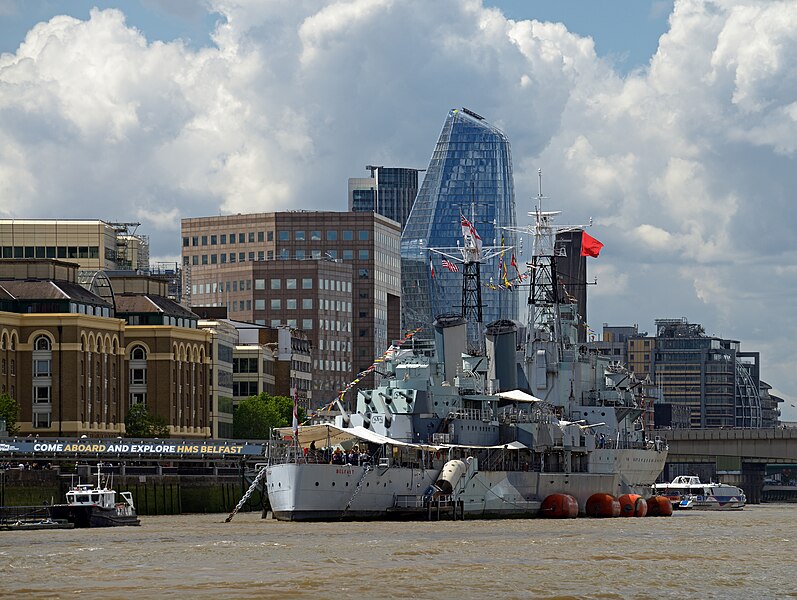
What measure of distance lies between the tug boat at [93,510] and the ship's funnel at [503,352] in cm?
3457

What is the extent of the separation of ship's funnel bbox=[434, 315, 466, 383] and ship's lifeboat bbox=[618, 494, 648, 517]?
1614cm

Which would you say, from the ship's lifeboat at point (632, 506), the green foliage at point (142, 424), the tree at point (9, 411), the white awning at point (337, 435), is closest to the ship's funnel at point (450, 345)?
the white awning at point (337, 435)

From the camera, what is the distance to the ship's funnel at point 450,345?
135000 mm

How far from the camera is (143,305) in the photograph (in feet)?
616

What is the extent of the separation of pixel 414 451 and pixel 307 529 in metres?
Answer: 19.3

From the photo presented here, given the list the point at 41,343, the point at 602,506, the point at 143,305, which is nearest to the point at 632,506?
the point at 602,506

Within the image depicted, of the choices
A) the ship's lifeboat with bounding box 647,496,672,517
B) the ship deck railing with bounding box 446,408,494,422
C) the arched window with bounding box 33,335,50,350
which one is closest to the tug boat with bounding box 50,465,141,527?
the ship deck railing with bounding box 446,408,494,422

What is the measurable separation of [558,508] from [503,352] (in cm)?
1231

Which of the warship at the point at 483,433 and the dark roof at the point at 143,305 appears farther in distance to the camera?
the dark roof at the point at 143,305

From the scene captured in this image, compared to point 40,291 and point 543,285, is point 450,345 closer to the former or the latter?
point 543,285

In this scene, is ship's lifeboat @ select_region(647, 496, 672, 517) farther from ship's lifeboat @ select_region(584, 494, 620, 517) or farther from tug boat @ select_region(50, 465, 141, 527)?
tug boat @ select_region(50, 465, 141, 527)

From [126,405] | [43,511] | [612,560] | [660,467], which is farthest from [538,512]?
[126,405]

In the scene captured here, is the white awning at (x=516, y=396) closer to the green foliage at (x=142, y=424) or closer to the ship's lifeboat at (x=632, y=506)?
the ship's lifeboat at (x=632, y=506)

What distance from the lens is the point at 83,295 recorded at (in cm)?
17438
